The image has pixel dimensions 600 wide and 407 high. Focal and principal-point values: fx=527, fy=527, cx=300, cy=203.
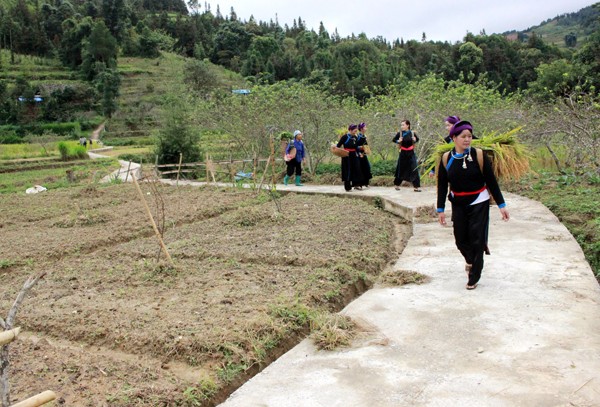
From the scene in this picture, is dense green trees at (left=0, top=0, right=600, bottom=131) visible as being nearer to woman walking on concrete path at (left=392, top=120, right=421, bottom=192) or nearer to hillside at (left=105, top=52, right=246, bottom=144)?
hillside at (left=105, top=52, right=246, bottom=144)

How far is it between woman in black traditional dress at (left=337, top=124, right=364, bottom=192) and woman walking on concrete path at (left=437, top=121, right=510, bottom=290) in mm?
6426

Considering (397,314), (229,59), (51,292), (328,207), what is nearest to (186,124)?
(328,207)

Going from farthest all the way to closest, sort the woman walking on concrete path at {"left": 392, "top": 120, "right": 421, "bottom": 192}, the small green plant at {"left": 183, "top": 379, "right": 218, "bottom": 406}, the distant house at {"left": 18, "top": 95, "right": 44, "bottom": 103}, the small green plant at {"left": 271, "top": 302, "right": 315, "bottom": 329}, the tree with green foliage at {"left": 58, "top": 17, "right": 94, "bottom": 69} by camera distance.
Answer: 1. the tree with green foliage at {"left": 58, "top": 17, "right": 94, "bottom": 69}
2. the distant house at {"left": 18, "top": 95, "right": 44, "bottom": 103}
3. the woman walking on concrete path at {"left": 392, "top": 120, "right": 421, "bottom": 192}
4. the small green plant at {"left": 271, "top": 302, "right": 315, "bottom": 329}
5. the small green plant at {"left": 183, "top": 379, "right": 218, "bottom": 406}

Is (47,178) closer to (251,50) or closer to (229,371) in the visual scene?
(229,371)

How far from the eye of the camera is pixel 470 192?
484cm

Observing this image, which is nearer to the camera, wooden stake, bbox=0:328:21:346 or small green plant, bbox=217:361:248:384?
wooden stake, bbox=0:328:21:346

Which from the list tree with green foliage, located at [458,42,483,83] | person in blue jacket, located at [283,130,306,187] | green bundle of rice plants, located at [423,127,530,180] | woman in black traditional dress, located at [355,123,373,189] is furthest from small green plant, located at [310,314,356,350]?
tree with green foliage, located at [458,42,483,83]

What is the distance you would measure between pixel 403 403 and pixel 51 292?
13.5 feet

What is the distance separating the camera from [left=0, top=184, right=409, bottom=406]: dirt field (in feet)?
11.1

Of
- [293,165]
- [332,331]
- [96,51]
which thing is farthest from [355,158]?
[96,51]

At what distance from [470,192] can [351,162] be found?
272 inches

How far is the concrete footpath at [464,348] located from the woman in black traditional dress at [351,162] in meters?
6.11

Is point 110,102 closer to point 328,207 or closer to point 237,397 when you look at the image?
point 328,207

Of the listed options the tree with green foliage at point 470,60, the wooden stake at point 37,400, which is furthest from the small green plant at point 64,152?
the tree with green foliage at point 470,60
